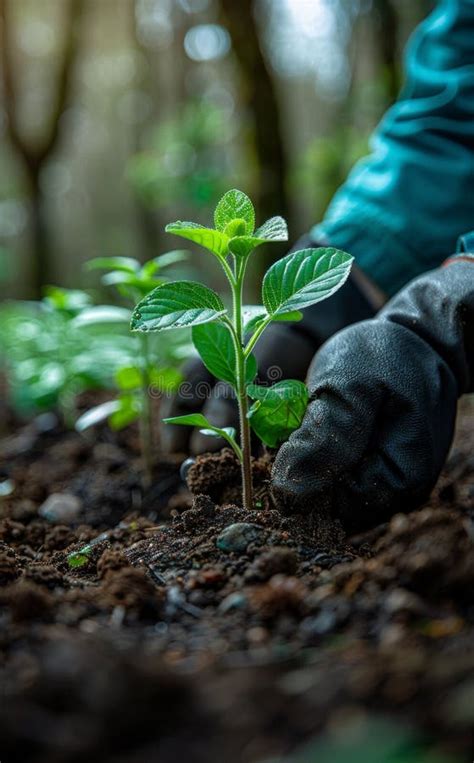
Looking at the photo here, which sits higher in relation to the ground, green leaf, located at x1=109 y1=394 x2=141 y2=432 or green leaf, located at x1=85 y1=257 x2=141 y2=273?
green leaf, located at x1=85 y1=257 x2=141 y2=273

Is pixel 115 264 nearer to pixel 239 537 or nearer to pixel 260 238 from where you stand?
pixel 260 238

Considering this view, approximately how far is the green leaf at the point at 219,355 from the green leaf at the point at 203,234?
0.21 metres

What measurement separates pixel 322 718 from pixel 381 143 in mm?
2361

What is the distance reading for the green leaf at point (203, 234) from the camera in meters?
1.31

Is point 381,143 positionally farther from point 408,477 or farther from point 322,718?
point 322,718

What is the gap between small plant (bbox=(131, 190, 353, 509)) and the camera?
4.33 feet

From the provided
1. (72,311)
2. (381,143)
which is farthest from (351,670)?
(381,143)

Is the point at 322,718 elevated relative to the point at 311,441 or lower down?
elevated

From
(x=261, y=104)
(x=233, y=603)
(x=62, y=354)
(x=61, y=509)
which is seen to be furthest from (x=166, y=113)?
(x=233, y=603)

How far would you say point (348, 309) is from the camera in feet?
7.84

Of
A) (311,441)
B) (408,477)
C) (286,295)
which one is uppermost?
(286,295)

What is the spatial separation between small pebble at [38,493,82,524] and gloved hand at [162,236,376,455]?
1.35ft

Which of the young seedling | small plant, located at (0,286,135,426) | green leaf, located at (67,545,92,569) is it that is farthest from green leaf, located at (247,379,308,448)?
small plant, located at (0,286,135,426)

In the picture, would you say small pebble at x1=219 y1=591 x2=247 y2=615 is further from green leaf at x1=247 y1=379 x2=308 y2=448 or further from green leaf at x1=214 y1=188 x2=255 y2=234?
green leaf at x1=214 y1=188 x2=255 y2=234
